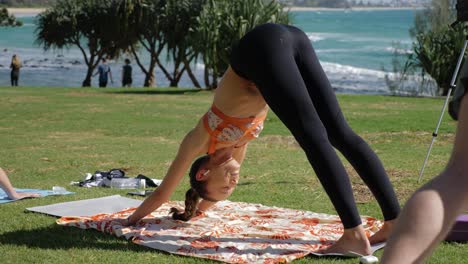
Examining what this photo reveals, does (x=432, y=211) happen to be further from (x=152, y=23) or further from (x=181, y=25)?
(x=152, y=23)

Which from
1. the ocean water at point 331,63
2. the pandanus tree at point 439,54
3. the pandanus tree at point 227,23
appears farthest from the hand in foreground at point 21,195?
the ocean water at point 331,63

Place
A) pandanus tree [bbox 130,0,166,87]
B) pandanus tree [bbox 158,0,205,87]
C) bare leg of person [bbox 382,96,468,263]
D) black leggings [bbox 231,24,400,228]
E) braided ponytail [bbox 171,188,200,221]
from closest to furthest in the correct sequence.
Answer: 1. bare leg of person [bbox 382,96,468,263]
2. black leggings [bbox 231,24,400,228]
3. braided ponytail [bbox 171,188,200,221]
4. pandanus tree [bbox 158,0,205,87]
5. pandanus tree [bbox 130,0,166,87]

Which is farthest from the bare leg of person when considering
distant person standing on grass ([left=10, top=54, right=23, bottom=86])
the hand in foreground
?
distant person standing on grass ([left=10, top=54, right=23, bottom=86])

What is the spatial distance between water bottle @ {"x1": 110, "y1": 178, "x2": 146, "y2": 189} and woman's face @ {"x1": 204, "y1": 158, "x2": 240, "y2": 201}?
249 centimetres

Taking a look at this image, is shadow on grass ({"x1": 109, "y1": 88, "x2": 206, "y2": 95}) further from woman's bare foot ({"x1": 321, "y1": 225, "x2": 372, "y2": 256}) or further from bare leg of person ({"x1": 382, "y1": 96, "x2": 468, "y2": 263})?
bare leg of person ({"x1": 382, "y1": 96, "x2": 468, "y2": 263})

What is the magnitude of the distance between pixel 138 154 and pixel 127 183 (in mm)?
3237

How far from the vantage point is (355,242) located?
14.5 ft

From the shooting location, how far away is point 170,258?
15.0 ft

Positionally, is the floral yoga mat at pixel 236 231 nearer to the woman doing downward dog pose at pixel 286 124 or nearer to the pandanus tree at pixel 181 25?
the woman doing downward dog pose at pixel 286 124

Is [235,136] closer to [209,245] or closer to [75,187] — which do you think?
[209,245]

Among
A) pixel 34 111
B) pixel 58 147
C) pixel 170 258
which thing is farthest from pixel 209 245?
pixel 34 111

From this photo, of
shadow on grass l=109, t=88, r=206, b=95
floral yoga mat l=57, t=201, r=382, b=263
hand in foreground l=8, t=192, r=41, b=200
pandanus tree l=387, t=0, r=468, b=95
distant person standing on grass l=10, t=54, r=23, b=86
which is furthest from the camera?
distant person standing on grass l=10, t=54, r=23, b=86

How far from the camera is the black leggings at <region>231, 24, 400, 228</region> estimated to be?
4.36 meters

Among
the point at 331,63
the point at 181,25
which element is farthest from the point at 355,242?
the point at 331,63
